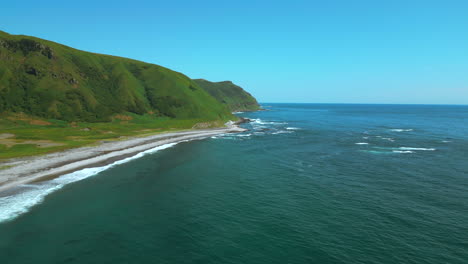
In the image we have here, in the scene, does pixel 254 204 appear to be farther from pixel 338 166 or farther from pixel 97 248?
pixel 338 166

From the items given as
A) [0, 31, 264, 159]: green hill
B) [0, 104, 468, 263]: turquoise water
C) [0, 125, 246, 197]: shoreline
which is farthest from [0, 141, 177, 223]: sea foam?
[0, 31, 264, 159]: green hill

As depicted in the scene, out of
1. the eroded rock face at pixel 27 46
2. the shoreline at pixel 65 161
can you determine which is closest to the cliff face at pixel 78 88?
the eroded rock face at pixel 27 46

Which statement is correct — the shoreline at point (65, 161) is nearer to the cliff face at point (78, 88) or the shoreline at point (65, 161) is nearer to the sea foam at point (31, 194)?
the sea foam at point (31, 194)

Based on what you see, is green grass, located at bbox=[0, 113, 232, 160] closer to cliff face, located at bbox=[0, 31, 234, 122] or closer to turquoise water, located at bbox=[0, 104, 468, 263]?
cliff face, located at bbox=[0, 31, 234, 122]

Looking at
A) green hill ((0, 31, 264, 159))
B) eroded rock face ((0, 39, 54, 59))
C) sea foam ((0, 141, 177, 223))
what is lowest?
sea foam ((0, 141, 177, 223))

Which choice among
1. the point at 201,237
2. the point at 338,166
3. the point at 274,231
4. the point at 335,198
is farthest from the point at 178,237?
the point at 338,166
